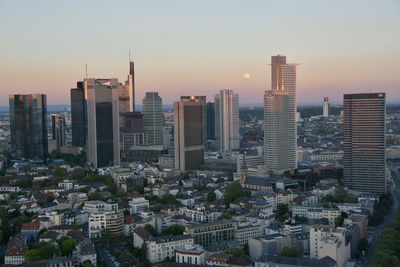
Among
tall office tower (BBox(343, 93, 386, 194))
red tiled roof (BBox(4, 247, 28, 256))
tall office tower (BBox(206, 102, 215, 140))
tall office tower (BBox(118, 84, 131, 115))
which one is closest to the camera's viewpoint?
red tiled roof (BBox(4, 247, 28, 256))

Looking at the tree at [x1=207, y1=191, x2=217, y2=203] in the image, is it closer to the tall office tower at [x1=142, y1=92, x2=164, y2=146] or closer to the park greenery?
the park greenery

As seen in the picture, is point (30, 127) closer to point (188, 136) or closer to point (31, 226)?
point (188, 136)

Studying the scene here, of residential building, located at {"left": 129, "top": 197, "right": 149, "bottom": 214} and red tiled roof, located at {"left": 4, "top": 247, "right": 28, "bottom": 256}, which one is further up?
residential building, located at {"left": 129, "top": 197, "right": 149, "bottom": 214}

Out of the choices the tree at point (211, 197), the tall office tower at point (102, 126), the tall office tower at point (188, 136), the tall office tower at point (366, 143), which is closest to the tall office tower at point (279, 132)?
the tall office tower at point (366, 143)

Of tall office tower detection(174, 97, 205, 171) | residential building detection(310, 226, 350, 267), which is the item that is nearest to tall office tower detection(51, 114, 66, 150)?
tall office tower detection(174, 97, 205, 171)

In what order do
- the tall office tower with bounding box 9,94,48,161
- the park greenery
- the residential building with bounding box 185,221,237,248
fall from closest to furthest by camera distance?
the park greenery, the residential building with bounding box 185,221,237,248, the tall office tower with bounding box 9,94,48,161

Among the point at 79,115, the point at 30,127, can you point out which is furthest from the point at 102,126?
the point at 79,115

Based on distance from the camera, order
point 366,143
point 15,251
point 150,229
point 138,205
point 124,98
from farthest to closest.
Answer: point 124,98, point 366,143, point 138,205, point 150,229, point 15,251
